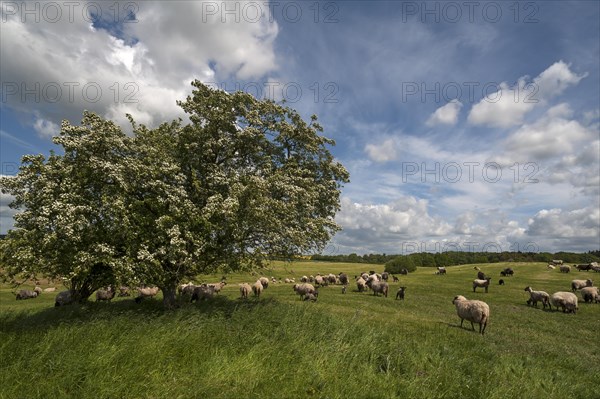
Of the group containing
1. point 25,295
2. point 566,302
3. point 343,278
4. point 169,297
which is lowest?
point 25,295

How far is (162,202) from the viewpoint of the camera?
768 inches

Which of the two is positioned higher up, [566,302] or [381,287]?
[566,302]

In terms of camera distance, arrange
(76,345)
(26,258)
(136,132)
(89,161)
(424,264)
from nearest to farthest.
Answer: (76,345), (26,258), (89,161), (136,132), (424,264)

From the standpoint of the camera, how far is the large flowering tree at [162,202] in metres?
18.2

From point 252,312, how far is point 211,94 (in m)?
15.5

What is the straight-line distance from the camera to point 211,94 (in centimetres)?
2448

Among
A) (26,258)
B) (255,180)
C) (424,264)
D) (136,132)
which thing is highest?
(136,132)

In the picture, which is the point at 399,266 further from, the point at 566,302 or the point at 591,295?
the point at 566,302

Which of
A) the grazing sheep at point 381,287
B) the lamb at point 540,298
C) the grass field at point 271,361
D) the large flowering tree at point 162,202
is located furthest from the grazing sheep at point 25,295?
the lamb at point 540,298

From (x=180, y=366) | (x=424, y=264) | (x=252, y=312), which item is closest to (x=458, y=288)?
(x=252, y=312)

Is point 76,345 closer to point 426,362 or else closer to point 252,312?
point 252,312

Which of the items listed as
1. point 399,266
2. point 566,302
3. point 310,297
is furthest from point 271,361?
point 399,266

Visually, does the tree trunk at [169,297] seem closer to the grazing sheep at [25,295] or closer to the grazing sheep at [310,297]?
the grazing sheep at [310,297]

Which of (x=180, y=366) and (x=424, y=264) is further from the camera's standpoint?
(x=424, y=264)
